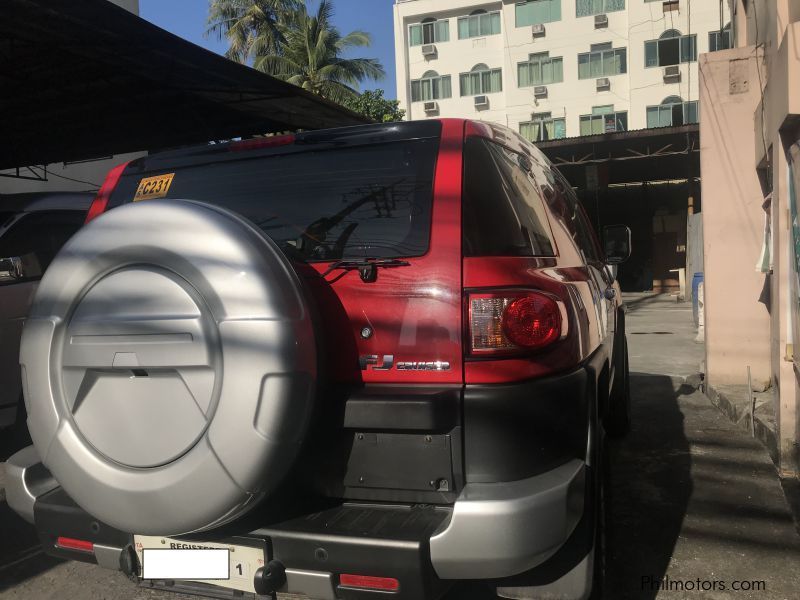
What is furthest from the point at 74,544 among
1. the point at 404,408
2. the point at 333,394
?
the point at 404,408

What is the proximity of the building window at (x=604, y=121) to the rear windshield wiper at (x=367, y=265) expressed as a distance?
1059 inches

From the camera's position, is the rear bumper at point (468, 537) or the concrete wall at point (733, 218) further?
the concrete wall at point (733, 218)

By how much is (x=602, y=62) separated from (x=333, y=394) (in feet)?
94.3

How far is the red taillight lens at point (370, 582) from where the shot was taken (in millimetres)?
1774

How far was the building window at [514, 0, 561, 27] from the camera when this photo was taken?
28062mm

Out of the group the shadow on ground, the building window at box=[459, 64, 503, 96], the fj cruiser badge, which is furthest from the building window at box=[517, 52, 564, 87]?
the fj cruiser badge

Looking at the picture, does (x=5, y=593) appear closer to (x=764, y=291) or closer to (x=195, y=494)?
(x=195, y=494)

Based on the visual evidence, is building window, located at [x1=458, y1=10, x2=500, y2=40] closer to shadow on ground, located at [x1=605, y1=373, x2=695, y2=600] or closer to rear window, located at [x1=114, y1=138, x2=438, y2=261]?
shadow on ground, located at [x1=605, y1=373, x2=695, y2=600]

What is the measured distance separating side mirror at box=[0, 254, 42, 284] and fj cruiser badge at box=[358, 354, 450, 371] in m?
3.25

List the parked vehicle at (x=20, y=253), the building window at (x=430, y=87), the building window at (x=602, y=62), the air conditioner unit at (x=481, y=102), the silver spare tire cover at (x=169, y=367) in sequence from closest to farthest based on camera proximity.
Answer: the silver spare tire cover at (x=169, y=367), the parked vehicle at (x=20, y=253), the building window at (x=602, y=62), the air conditioner unit at (x=481, y=102), the building window at (x=430, y=87)

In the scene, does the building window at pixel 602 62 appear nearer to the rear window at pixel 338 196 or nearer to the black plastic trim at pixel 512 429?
the rear window at pixel 338 196

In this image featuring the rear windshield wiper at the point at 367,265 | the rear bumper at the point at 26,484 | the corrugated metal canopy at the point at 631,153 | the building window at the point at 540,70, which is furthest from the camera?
the building window at the point at 540,70

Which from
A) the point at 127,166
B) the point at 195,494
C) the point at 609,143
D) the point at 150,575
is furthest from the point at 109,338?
the point at 609,143

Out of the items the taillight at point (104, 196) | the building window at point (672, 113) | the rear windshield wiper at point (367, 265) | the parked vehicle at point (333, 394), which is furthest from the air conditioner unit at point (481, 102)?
the rear windshield wiper at point (367, 265)
